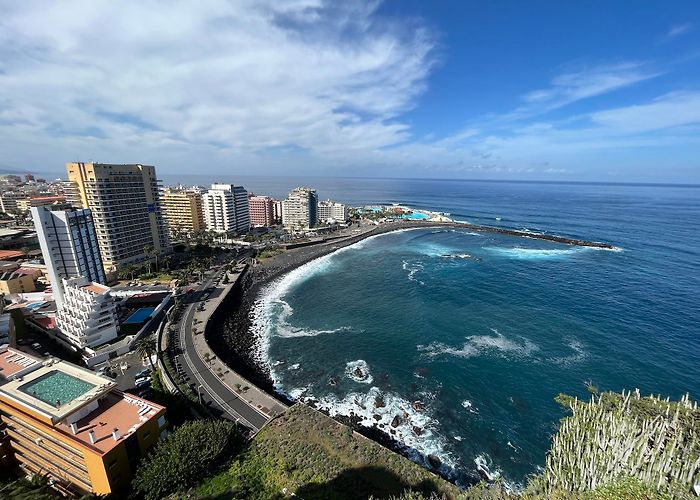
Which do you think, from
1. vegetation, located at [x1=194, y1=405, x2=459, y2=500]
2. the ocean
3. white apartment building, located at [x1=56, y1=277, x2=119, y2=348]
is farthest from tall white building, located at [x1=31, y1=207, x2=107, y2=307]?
vegetation, located at [x1=194, y1=405, x2=459, y2=500]

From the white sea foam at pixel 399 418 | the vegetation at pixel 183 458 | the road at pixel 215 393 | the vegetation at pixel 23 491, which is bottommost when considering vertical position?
the white sea foam at pixel 399 418

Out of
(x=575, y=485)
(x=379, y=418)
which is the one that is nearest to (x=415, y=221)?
(x=379, y=418)

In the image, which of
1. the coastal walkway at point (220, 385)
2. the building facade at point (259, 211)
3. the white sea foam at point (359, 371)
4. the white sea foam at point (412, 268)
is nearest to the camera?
the coastal walkway at point (220, 385)

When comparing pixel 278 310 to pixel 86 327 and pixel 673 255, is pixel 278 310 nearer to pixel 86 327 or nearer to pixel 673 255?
pixel 86 327

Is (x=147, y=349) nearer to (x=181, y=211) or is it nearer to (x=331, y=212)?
(x=181, y=211)

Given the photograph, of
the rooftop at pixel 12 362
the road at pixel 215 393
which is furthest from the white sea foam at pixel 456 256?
the rooftop at pixel 12 362

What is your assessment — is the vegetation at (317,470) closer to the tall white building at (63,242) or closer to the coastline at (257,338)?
the coastline at (257,338)
